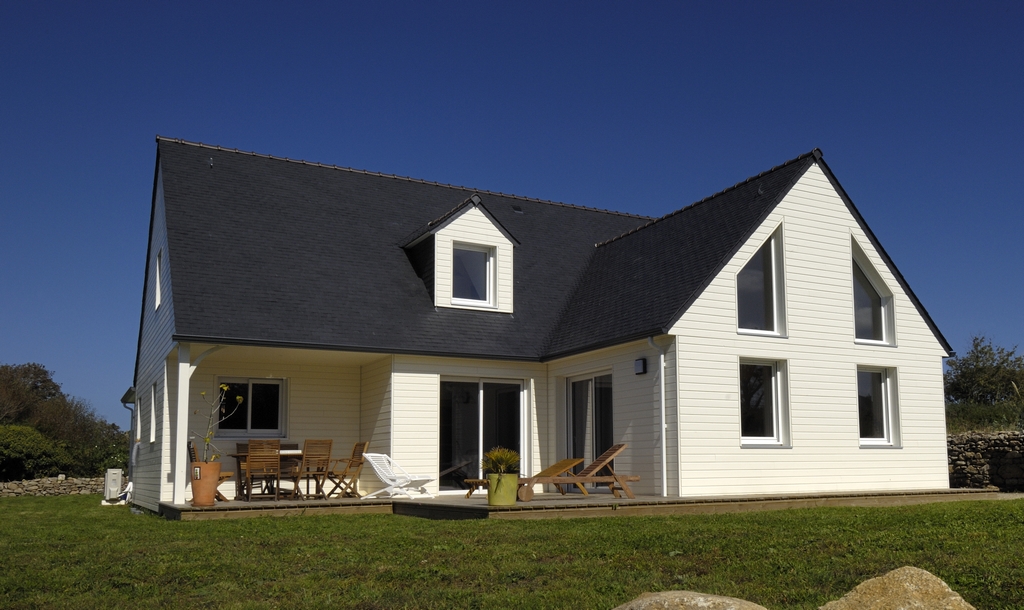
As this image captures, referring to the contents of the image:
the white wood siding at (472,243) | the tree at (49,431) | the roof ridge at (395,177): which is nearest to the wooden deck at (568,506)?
the white wood siding at (472,243)

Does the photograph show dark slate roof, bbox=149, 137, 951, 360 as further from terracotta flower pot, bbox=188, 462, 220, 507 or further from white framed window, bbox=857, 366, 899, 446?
terracotta flower pot, bbox=188, 462, 220, 507

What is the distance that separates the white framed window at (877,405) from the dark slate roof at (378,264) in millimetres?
1600

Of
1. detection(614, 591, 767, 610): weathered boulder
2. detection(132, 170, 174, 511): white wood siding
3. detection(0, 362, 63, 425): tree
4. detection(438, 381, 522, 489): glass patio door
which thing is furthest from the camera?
detection(0, 362, 63, 425): tree

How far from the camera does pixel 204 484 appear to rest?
42.5ft

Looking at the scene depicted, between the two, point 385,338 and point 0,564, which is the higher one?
point 385,338

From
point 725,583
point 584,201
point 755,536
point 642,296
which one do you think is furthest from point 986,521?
point 584,201

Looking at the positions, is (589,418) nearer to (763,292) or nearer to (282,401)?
(763,292)

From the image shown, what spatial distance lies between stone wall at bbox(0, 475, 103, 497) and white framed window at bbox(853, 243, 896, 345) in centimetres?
2195

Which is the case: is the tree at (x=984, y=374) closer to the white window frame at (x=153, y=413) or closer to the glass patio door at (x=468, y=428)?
the glass patio door at (x=468, y=428)

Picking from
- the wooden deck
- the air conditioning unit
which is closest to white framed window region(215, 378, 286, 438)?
the wooden deck

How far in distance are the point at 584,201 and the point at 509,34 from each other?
4440mm

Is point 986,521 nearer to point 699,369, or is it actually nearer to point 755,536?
point 755,536

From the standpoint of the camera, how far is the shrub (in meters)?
27.1

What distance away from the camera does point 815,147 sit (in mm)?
15695
